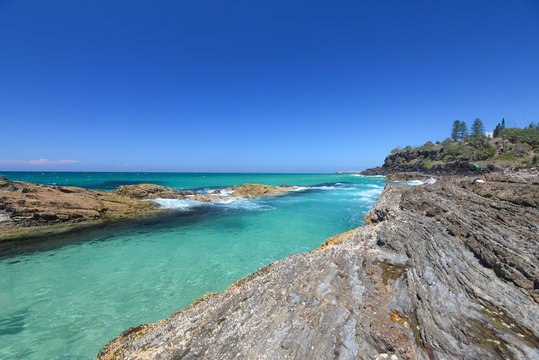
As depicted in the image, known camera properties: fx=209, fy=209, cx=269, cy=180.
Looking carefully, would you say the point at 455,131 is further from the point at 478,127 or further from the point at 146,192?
the point at 146,192

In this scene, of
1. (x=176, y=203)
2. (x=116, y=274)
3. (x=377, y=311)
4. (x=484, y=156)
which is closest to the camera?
(x=377, y=311)

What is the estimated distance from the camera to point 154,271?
10.5m

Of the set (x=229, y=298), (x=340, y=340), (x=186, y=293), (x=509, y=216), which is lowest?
(x=186, y=293)

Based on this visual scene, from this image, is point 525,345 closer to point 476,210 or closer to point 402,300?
point 402,300

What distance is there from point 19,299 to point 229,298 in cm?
852

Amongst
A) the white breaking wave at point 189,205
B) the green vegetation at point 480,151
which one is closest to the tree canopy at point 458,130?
the green vegetation at point 480,151

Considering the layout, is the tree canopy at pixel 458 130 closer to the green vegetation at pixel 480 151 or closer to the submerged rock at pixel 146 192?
the green vegetation at pixel 480 151

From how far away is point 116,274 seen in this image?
1012 cm

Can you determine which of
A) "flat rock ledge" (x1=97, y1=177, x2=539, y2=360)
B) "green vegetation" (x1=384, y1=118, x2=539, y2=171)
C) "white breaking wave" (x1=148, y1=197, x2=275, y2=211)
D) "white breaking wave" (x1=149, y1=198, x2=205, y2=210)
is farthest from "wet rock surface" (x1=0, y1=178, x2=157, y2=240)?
"green vegetation" (x1=384, y1=118, x2=539, y2=171)

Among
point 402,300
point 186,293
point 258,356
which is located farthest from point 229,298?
→ point 402,300

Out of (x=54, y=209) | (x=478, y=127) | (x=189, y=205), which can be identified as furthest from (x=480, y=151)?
(x=54, y=209)

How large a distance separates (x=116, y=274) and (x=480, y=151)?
126397 mm

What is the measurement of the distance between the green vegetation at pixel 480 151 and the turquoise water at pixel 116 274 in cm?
7912

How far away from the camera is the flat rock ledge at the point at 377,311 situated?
4.02 m
